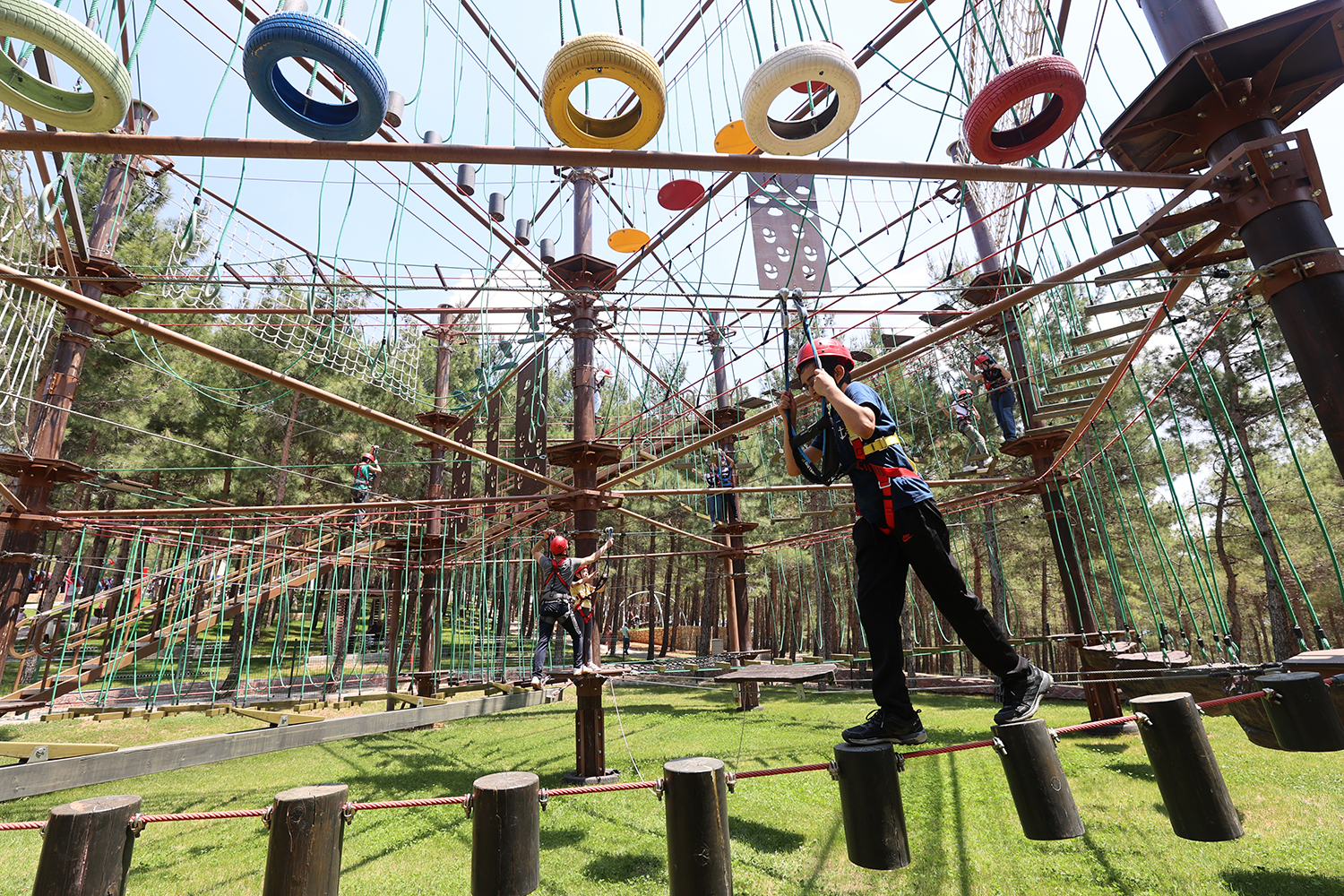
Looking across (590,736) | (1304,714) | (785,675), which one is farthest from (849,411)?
(590,736)

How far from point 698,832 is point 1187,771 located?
193cm

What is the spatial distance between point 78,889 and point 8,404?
28.6 ft

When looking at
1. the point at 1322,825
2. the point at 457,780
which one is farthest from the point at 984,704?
the point at 457,780

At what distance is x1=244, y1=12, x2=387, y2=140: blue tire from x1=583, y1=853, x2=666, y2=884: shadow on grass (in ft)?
17.0

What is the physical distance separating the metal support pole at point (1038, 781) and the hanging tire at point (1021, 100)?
2815mm

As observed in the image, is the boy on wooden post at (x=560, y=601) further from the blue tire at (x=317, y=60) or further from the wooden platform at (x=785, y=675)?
the blue tire at (x=317, y=60)

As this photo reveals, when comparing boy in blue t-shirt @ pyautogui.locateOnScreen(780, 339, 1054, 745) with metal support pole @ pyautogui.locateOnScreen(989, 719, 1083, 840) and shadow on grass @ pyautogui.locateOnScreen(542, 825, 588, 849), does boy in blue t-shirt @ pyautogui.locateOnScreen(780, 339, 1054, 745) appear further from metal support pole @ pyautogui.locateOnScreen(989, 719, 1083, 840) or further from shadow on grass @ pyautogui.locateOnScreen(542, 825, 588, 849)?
shadow on grass @ pyautogui.locateOnScreen(542, 825, 588, 849)

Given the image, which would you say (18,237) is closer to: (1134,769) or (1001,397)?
(1001,397)

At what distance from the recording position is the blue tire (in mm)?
2521

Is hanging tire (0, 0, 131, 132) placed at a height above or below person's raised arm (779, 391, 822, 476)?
above

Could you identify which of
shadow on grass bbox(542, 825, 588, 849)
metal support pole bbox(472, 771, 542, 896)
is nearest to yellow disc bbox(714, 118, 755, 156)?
metal support pole bbox(472, 771, 542, 896)

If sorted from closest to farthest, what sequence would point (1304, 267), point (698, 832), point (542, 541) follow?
point (698, 832)
point (1304, 267)
point (542, 541)

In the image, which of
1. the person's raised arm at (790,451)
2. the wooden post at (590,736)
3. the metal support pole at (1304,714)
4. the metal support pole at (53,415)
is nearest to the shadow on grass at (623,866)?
the wooden post at (590,736)

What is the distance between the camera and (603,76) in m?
2.87
